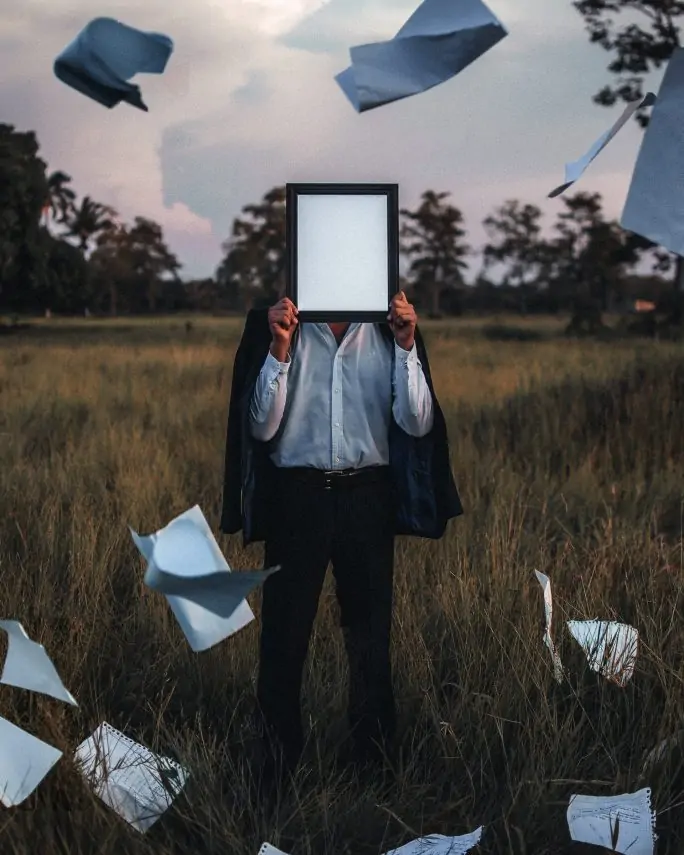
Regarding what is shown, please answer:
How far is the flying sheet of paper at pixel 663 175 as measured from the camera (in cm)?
169

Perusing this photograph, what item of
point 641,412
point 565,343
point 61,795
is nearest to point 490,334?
point 565,343

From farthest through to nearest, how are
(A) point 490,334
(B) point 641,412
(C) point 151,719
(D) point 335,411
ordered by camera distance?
1. (A) point 490,334
2. (B) point 641,412
3. (C) point 151,719
4. (D) point 335,411

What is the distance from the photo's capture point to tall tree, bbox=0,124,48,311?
16.0 metres

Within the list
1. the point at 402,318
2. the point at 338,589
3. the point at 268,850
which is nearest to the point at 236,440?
the point at 338,589

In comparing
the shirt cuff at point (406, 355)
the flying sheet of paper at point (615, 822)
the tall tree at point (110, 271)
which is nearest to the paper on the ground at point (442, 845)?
the flying sheet of paper at point (615, 822)

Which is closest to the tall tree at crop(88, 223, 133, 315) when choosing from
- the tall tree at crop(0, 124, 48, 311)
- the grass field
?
the tall tree at crop(0, 124, 48, 311)

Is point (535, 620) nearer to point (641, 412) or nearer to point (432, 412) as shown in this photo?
point (432, 412)

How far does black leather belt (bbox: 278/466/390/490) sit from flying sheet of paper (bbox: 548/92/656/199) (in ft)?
3.03

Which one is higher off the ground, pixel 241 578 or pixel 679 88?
pixel 679 88

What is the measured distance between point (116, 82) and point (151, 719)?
1946mm

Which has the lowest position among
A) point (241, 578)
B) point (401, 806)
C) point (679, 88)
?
point (401, 806)

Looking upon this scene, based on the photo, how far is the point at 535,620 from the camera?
3410 mm

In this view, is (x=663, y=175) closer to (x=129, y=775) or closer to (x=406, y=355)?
(x=406, y=355)

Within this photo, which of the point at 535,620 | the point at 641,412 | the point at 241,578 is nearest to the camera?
the point at 241,578
